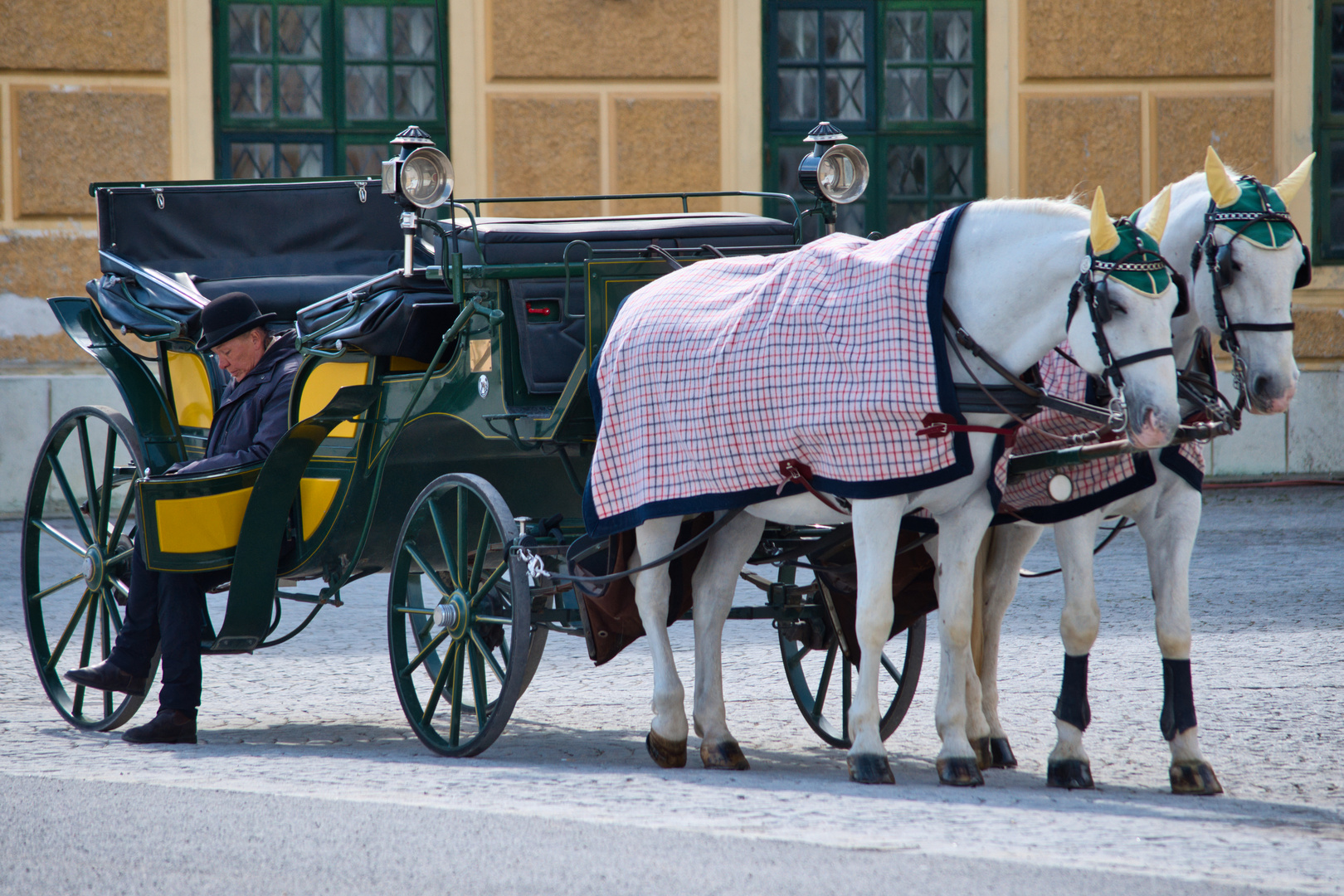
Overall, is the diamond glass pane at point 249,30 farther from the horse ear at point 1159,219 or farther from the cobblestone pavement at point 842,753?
the horse ear at point 1159,219

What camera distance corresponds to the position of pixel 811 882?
3.45 metres

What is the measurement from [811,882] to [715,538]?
2119 mm

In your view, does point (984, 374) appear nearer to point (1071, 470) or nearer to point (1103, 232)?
point (1071, 470)

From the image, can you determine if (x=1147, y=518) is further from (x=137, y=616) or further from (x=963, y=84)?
(x=963, y=84)

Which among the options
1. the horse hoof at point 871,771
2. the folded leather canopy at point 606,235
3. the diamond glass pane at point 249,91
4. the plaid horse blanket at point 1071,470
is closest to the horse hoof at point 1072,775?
the horse hoof at point 871,771

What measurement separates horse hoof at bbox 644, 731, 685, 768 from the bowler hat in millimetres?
2128

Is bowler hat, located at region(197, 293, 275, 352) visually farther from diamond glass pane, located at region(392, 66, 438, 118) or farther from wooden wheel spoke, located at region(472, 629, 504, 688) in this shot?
diamond glass pane, located at region(392, 66, 438, 118)

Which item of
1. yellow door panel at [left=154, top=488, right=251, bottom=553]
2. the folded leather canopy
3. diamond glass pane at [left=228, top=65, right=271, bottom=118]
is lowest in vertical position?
yellow door panel at [left=154, top=488, right=251, bottom=553]

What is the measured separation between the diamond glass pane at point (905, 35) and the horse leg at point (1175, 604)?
A: 854 centimetres

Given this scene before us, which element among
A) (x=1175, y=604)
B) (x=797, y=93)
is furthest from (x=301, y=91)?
(x=1175, y=604)

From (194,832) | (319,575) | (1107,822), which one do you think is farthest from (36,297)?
(1107,822)

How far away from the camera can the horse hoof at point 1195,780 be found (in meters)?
4.61

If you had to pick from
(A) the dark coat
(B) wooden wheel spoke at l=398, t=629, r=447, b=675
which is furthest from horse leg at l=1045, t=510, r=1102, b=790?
(A) the dark coat

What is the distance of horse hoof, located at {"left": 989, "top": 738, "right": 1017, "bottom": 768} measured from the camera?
5133 mm
